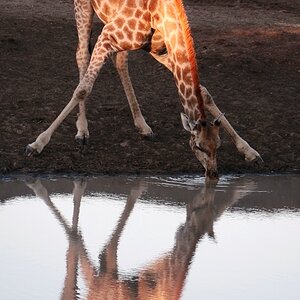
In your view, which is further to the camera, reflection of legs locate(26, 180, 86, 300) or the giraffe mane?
the giraffe mane

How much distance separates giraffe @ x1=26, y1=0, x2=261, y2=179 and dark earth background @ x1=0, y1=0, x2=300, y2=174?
0.18m

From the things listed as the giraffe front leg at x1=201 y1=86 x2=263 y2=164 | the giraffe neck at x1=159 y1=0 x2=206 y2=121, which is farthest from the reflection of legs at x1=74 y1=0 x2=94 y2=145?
the giraffe neck at x1=159 y1=0 x2=206 y2=121

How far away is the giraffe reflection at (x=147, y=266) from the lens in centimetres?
666

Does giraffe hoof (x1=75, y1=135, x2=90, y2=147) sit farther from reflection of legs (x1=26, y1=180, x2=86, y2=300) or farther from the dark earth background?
reflection of legs (x1=26, y1=180, x2=86, y2=300)

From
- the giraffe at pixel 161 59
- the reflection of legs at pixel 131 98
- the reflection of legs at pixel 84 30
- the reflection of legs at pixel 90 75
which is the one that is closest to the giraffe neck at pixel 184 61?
the giraffe at pixel 161 59

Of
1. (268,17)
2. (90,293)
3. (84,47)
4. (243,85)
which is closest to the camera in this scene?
(90,293)

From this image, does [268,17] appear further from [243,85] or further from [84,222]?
[84,222]

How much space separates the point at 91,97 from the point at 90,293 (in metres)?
5.96

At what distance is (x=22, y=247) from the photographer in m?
7.48

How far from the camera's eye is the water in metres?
6.75

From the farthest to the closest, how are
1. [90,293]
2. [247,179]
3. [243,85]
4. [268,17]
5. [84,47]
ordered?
[268,17], [243,85], [84,47], [247,179], [90,293]

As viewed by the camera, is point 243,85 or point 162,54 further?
point 243,85

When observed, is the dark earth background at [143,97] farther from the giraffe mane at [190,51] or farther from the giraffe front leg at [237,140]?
the giraffe mane at [190,51]

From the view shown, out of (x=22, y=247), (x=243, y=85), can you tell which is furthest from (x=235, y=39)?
(x=22, y=247)
